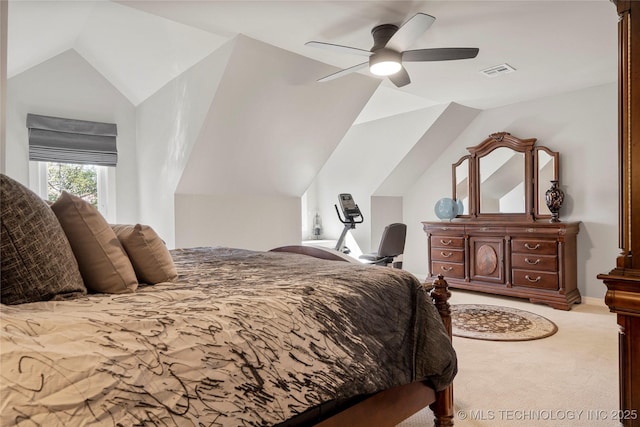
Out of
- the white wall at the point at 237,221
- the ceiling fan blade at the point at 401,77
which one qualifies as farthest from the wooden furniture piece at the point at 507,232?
the ceiling fan blade at the point at 401,77

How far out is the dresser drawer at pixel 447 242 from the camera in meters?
4.96

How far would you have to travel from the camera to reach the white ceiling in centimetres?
261

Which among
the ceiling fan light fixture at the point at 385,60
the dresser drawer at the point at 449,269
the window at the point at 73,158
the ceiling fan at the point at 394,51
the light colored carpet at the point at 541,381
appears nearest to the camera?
the light colored carpet at the point at 541,381

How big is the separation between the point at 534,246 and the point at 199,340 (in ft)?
13.9

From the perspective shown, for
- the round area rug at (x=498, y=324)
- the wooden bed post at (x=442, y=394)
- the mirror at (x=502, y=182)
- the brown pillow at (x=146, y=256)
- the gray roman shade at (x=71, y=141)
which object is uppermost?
the gray roman shade at (x=71, y=141)

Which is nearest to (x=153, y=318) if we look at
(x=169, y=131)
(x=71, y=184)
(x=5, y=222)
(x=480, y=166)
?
(x=5, y=222)

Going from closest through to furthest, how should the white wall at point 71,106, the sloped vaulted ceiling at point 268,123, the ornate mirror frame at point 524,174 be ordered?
1. the sloped vaulted ceiling at point 268,123
2. the white wall at point 71,106
3. the ornate mirror frame at point 524,174

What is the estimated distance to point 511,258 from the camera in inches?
175

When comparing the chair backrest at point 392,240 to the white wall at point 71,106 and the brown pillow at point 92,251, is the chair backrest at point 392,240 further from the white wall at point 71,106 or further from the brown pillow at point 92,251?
the brown pillow at point 92,251

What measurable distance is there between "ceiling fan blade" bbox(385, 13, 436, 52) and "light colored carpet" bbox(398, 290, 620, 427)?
7.17 ft

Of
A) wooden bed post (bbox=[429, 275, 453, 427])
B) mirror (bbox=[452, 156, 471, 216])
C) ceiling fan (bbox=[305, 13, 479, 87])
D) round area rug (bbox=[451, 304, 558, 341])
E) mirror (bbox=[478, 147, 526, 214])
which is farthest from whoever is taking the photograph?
mirror (bbox=[452, 156, 471, 216])

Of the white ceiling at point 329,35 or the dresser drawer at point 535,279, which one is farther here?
the dresser drawer at point 535,279

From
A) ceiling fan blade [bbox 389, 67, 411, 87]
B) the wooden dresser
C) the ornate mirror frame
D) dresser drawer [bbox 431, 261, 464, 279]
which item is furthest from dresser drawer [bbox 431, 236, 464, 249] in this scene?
ceiling fan blade [bbox 389, 67, 411, 87]

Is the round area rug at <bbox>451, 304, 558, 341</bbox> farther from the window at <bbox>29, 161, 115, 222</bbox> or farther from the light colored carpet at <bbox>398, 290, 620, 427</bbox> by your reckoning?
the window at <bbox>29, 161, 115, 222</bbox>
